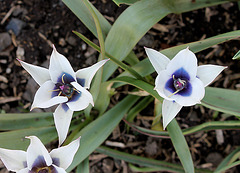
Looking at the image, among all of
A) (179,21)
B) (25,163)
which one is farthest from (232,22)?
(25,163)

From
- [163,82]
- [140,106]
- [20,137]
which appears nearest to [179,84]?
[163,82]

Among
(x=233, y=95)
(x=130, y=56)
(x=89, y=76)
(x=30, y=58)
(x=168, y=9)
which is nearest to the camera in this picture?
(x=89, y=76)

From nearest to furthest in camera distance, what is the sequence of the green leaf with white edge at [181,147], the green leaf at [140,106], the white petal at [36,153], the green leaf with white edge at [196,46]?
the white petal at [36,153] → the green leaf with white edge at [196,46] → the green leaf with white edge at [181,147] → the green leaf at [140,106]

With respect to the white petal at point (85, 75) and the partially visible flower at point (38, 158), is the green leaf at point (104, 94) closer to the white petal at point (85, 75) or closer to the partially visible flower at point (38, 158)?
the white petal at point (85, 75)

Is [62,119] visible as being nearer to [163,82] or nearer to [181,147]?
[163,82]

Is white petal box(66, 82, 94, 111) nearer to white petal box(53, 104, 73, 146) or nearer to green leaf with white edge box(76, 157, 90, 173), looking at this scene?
white petal box(53, 104, 73, 146)

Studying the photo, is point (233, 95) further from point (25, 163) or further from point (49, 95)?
point (25, 163)

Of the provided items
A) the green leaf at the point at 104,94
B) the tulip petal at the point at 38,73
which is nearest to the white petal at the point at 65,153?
the tulip petal at the point at 38,73
